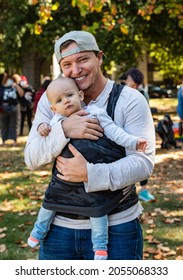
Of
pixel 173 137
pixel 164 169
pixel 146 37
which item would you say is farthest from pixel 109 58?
pixel 164 169

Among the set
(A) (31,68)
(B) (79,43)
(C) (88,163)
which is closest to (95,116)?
(C) (88,163)

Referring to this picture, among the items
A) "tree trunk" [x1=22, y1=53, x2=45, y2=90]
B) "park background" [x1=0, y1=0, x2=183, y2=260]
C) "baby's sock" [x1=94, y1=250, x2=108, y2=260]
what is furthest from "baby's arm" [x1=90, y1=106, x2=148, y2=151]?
"tree trunk" [x1=22, y1=53, x2=45, y2=90]

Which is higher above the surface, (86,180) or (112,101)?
(112,101)

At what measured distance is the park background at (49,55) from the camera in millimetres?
6328

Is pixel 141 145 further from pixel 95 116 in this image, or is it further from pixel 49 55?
pixel 49 55

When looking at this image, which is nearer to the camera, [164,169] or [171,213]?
[171,213]

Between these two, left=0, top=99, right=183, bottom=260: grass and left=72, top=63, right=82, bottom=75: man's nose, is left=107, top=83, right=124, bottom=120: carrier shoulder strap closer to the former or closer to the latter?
left=72, top=63, right=82, bottom=75: man's nose

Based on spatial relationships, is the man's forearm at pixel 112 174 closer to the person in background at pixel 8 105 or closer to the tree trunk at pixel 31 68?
the person in background at pixel 8 105

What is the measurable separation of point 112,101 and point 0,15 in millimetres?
25531

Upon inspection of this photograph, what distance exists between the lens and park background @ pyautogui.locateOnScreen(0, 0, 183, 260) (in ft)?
20.8

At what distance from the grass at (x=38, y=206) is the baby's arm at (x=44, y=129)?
3.05m

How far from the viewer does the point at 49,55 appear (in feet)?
82.2

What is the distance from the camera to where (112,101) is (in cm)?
285
